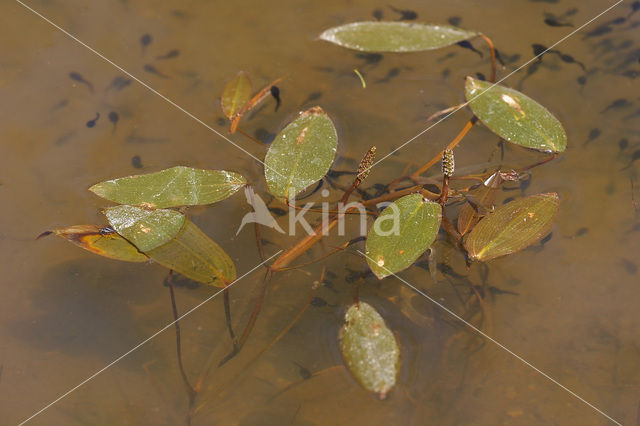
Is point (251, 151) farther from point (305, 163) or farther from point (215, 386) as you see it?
point (215, 386)

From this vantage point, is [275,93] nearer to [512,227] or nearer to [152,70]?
[152,70]

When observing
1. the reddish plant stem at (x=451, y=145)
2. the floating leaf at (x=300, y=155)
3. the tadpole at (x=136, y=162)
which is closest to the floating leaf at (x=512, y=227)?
the reddish plant stem at (x=451, y=145)

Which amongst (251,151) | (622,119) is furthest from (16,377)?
(622,119)

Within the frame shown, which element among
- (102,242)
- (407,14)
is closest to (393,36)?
(407,14)

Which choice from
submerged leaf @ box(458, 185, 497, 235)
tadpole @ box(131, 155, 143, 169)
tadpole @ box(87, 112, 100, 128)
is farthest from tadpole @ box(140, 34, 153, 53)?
submerged leaf @ box(458, 185, 497, 235)

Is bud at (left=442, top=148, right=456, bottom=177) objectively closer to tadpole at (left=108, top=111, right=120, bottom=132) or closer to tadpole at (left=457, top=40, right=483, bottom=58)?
tadpole at (left=457, top=40, right=483, bottom=58)
